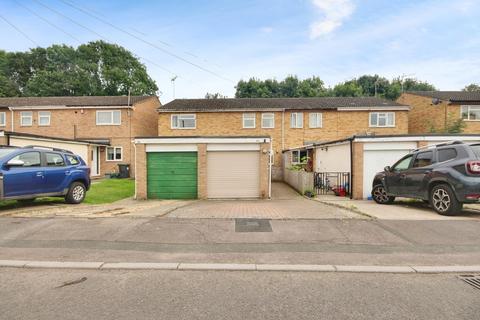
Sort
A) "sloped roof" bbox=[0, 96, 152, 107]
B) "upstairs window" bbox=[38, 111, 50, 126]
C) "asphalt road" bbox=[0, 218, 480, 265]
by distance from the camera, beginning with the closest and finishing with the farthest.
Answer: "asphalt road" bbox=[0, 218, 480, 265] < "sloped roof" bbox=[0, 96, 152, 107] < "upstairs window" bbox=[38, 111, 50, 126]

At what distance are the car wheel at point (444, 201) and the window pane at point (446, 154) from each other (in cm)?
78

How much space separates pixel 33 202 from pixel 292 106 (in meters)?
20.1

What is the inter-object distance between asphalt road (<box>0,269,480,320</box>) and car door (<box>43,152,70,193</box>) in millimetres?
5840

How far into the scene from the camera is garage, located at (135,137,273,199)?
42.5ft

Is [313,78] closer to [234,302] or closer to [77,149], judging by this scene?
[77,149]

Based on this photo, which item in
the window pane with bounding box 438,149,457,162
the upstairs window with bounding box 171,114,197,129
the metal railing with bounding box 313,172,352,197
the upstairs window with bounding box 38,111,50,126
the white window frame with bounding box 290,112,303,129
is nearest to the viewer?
the window pane with bounding box 438,149,457,162

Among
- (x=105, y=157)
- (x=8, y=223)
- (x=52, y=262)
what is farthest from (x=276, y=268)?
(x=105, y=157)

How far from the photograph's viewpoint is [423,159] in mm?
9062

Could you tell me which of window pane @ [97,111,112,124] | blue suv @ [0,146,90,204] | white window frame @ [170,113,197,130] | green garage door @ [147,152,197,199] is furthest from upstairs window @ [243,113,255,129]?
blue suv @ [0,146,90,204]

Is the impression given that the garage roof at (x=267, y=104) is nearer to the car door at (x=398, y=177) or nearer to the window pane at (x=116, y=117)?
the window pane at (x=116, y=117)

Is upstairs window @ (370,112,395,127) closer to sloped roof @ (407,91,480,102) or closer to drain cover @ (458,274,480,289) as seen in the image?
sloped roof @ (407,91,480,102)

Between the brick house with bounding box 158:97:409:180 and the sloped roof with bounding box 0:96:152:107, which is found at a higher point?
the sloped roof with bounding box 0:96:152:107

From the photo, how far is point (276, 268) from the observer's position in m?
4.45

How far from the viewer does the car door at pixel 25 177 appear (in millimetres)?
8422
